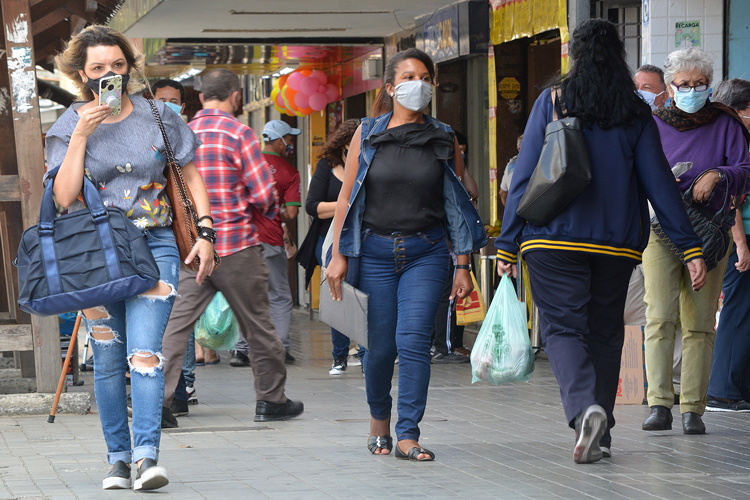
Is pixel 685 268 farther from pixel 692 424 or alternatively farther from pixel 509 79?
pixel 509 79

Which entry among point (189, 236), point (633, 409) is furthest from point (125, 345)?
point (633, 409)

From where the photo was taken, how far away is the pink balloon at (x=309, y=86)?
1531 cm

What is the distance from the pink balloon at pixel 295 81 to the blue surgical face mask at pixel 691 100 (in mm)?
9139

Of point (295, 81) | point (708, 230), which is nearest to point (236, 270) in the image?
point (708, 230)

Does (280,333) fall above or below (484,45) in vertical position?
below

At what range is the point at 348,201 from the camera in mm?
5820

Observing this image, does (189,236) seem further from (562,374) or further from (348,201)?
(562,374)

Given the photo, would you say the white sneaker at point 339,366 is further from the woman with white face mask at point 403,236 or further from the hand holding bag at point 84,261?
the hand holding bag at point 84,261

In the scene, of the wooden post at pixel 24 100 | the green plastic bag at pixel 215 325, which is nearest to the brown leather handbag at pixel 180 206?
the wooden post at pixel 24 100

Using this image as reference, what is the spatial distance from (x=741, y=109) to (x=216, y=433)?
3.74 metres

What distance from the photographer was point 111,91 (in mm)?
4852

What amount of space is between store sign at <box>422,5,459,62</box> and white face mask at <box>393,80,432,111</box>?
5.82 meters

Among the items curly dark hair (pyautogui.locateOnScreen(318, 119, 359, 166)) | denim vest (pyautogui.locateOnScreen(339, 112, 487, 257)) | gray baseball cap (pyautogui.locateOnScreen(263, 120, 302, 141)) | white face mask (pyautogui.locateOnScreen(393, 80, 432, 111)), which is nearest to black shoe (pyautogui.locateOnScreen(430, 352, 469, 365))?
curly dark hair (pyautogui.locateOnScreen(318, 119, 359, 166))

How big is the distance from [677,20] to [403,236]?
395cm
